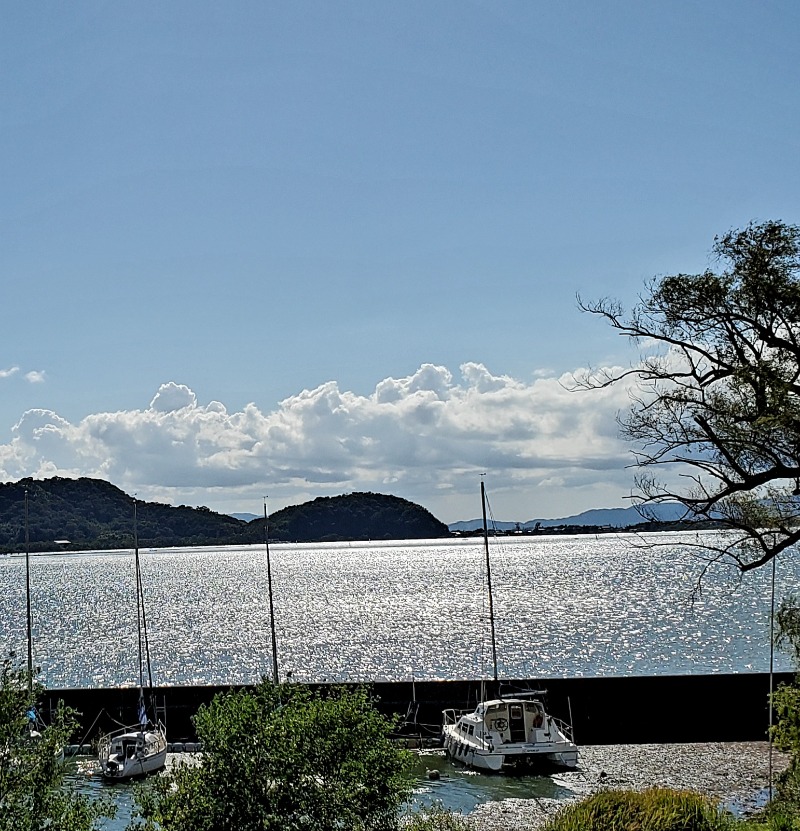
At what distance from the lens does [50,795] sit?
15.1m

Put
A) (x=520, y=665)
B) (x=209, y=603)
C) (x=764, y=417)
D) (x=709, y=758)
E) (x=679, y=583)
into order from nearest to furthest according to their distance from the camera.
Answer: (x=764, y=417)
(x=709, y=758)
(x=520, y=665)
(x=209, y=603)
(x=679, y=583)

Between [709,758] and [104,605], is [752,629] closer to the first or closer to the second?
[709,758]

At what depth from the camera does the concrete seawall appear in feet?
128

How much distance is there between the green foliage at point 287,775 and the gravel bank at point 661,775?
16324 mm

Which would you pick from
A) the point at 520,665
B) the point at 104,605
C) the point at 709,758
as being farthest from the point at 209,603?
the point at 709,758

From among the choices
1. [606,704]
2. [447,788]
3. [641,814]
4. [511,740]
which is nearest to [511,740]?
[511,740]

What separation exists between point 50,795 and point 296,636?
2782 inches

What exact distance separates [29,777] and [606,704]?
29.8 m

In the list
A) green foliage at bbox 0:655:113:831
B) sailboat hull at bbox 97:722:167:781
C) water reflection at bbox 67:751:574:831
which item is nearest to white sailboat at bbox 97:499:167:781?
sailboat hull at bbox 97:722:167:781

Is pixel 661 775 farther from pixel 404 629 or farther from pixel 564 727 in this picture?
pixel 404 629

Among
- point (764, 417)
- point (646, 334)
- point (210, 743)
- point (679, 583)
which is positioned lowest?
point (679, 583)

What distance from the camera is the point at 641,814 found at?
1223 centimetres

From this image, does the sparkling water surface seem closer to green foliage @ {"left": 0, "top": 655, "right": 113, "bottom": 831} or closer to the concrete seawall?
the concrete seawall

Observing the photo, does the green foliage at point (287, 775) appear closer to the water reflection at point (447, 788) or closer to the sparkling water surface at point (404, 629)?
the sparkling water surface at point (404, 629)
